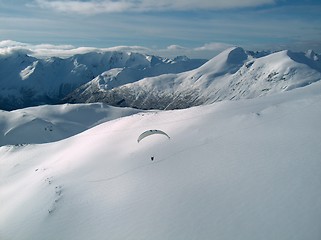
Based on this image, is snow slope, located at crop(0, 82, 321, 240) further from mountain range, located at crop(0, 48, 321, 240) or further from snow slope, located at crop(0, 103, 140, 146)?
snow slope, located at crop(0, 103, 140, 146)

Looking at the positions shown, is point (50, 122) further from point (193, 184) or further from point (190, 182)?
point (193, 184)

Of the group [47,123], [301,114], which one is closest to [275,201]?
[301,114]

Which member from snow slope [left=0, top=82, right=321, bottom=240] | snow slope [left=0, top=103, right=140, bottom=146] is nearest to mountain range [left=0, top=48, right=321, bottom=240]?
snow slope [left=0, top=82, right=321, bottom=240]

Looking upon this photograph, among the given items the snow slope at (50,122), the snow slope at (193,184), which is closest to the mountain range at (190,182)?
the snow slope at (193,184)

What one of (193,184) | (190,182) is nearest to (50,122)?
(190,182)

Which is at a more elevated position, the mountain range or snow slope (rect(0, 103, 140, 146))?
the mountain range

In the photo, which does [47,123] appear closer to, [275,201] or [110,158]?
[110,158]

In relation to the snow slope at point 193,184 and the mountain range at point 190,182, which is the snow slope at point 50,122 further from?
the snow slope at point 193,184

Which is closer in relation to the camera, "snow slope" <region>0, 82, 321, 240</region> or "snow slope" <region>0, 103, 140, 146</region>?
"snow slope" <region>0, 82, 321, 240</region>
